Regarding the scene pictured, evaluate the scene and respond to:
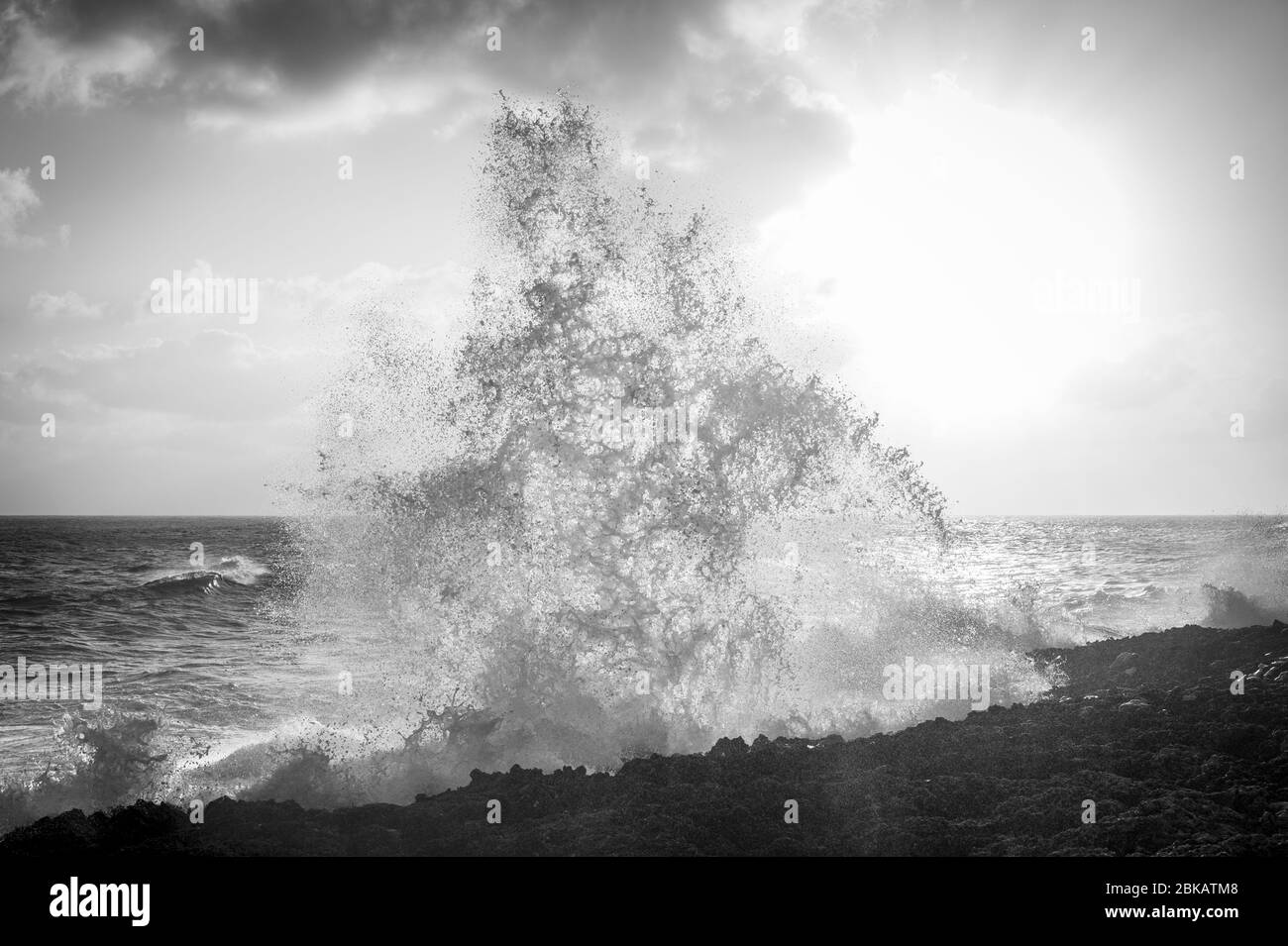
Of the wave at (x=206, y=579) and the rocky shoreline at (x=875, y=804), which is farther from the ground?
the wave at (x=206, y=579)

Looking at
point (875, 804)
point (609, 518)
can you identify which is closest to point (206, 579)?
point (609, 518)

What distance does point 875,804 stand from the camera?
7711 mm

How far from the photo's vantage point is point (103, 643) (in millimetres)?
22547

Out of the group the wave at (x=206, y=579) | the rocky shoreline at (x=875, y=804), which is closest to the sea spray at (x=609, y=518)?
the rocky shoreline at (x=875, y=804)

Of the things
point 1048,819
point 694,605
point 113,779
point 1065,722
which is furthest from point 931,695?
point 113,779

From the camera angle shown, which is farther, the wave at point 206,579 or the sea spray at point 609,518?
the wave at point 206,579

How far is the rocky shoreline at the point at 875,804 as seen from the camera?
688cm

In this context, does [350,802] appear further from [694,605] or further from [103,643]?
[103,643]

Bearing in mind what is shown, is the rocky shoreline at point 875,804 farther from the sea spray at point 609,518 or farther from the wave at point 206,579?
the wave at point 206,579

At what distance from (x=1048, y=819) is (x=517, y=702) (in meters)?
7.01

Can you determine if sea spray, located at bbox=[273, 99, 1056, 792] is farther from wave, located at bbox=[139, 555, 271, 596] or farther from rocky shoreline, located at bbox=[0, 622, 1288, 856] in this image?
wave, located at bbox=[139, 555, 271, 596]

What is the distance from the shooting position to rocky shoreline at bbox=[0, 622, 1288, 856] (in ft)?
22.6

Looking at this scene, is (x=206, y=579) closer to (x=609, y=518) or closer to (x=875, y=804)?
(x=609, y=518)

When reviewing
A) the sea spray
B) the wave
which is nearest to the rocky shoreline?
the sea spray
